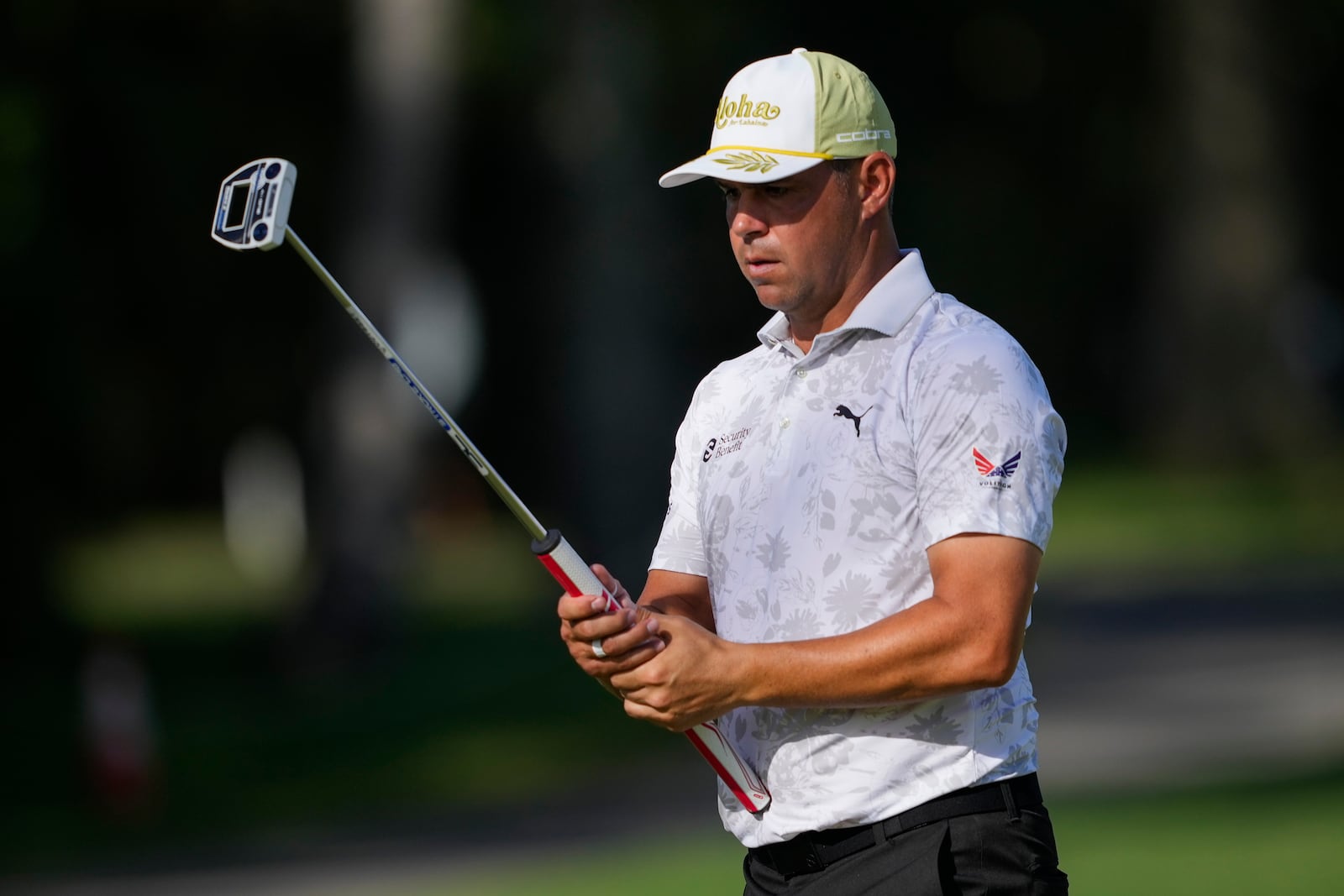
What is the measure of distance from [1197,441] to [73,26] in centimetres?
2071

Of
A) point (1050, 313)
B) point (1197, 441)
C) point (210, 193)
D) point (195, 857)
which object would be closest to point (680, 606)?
point (195, 857)

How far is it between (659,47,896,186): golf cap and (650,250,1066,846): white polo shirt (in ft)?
0.88

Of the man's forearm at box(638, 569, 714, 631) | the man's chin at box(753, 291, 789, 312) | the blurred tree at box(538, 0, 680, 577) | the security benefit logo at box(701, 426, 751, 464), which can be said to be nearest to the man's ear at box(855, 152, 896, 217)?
the man's chin at box(753, 291, 789, 312)

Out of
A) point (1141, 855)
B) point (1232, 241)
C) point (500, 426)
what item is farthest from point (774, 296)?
point (1232, 241)

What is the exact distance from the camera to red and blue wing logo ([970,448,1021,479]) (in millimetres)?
3320

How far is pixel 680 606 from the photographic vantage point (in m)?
3.95

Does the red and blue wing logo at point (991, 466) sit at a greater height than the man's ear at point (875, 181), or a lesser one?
lesser

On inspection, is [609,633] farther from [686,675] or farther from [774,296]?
[774,296]

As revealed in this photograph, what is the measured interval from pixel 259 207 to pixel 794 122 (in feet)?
3.43

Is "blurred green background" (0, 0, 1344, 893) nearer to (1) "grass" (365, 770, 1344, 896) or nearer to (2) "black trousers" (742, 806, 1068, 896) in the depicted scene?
(1) "grass" (365, 770, 1344, 896)

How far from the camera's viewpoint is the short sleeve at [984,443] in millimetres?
Result: 3318

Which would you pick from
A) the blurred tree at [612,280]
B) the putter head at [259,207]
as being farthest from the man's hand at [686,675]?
the blurred tree at [612,280]

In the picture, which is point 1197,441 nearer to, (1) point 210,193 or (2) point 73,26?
(1) point 210,193

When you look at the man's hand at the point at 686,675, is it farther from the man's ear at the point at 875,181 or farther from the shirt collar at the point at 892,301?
the man's ear at the point at 875,181
